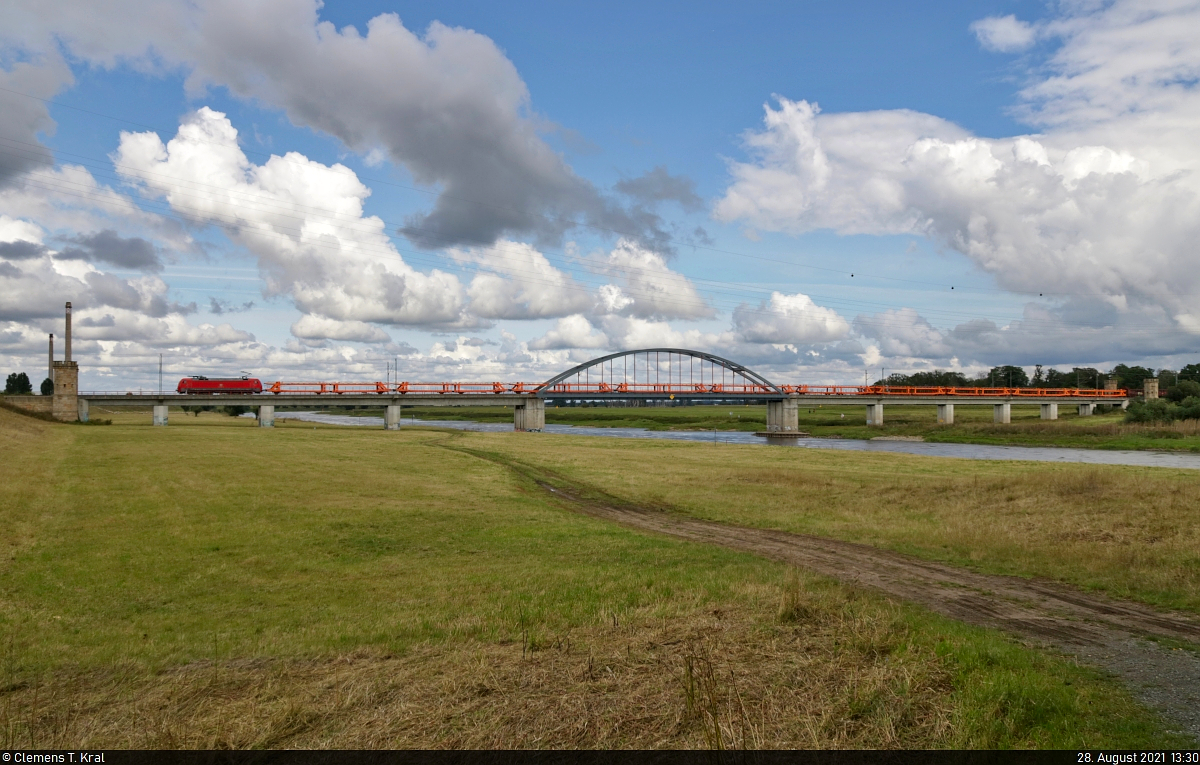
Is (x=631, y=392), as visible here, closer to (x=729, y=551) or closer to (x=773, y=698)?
(x=729, y=551)

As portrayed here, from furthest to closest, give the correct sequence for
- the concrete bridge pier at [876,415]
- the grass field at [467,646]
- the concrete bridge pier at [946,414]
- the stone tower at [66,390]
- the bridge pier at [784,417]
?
the concrete bridge pier at [946,414] < the concrete bridge pier at [876,415] < the bridge pier at [784,417] < the stone tower at [66,390] < the grass field at [467,646]

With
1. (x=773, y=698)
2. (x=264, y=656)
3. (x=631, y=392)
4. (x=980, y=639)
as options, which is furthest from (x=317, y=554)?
(x=631, y=392)

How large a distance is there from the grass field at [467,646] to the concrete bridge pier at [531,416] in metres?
92.1

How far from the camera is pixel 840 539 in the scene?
21.9 meters

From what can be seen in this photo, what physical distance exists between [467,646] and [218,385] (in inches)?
4669

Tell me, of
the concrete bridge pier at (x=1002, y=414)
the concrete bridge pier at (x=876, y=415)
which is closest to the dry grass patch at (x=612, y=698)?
the concrete bridge pier at (x=876, y=415)

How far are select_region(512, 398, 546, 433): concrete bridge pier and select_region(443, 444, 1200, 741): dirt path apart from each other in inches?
3690

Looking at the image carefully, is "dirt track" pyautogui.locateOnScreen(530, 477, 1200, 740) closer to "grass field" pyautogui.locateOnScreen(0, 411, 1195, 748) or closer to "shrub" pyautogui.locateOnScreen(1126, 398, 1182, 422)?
"grass field" pyautogui.locateOnScreen(0, 411, 1195, 748)

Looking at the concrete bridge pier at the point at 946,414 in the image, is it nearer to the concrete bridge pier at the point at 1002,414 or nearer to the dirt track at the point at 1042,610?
the concrete bridge pier at the point at 1002,414

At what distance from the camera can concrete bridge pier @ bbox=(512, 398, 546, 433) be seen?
116125 mm

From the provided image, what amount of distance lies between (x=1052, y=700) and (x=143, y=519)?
2458cm

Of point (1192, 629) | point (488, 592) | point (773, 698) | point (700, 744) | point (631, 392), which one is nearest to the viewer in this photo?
point (700, 744)

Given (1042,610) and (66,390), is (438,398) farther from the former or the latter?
(1042,610)

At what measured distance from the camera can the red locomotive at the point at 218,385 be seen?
111 metres
